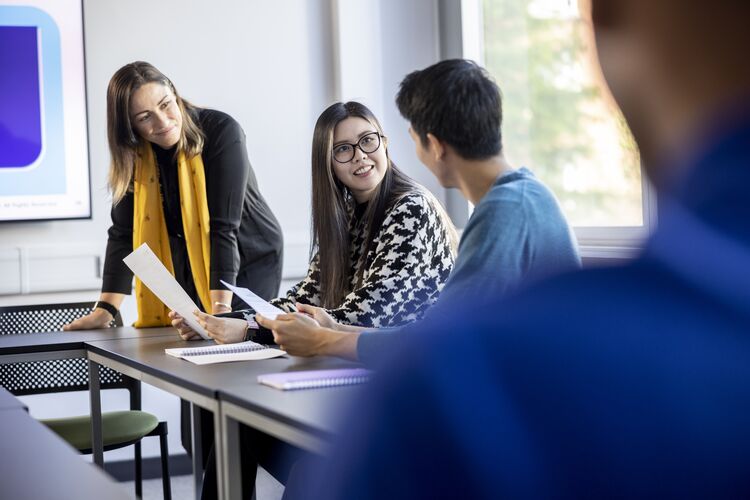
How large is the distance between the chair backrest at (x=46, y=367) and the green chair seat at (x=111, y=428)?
0.12 metres

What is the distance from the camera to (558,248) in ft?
5.45

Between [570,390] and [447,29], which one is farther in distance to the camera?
[447,29]

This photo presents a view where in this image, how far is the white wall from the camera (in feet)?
13.2

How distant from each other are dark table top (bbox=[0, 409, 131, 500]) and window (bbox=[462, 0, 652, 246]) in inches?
98.0

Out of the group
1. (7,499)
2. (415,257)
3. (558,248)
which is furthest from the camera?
(415,257)

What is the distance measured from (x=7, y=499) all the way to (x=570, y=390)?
2.71 ft

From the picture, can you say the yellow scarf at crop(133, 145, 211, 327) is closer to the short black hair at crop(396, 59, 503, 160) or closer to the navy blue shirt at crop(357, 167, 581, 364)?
the short black hair at crop(396, 59, 503, 160)

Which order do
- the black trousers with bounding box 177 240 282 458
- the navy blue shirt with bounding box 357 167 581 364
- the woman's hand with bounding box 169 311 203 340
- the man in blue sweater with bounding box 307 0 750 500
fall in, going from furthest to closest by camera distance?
the black trousers with bounding box 177 240 282 458
the woman's hand with bounding box 169 311 203 340
the navy blue shirt with bounding box 357 167 581 364
the man in blue sweater with bounding box 307 0 750 500

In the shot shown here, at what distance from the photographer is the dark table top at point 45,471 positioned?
104cm

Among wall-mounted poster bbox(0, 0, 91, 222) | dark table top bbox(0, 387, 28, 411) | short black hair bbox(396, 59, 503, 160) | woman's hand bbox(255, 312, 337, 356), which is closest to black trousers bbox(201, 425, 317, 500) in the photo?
woman's hand bbox(255, 312, 337, 356)

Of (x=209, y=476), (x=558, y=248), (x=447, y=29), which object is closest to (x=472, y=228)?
(x=558, y=248)

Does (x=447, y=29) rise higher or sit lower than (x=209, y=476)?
higher

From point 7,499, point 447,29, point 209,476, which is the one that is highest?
point 447,29

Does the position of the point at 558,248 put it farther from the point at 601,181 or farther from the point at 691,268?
the point at 601,181
